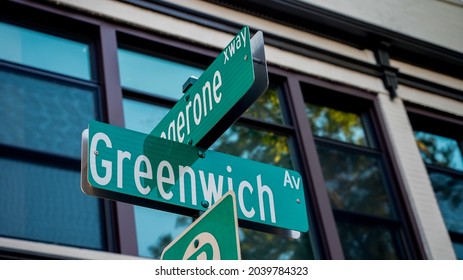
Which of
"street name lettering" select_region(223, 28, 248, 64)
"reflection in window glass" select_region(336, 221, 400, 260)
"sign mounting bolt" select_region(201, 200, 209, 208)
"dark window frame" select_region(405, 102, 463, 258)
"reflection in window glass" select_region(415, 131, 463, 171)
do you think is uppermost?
"dark window frame" select_region(405, 102, 463, 258)

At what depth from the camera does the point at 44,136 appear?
725 centimetres

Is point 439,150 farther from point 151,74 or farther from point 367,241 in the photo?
point 151,74

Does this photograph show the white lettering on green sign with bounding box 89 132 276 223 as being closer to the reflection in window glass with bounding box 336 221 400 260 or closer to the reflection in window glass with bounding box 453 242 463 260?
the reflection in window glass with bounding box 336 221 400 260

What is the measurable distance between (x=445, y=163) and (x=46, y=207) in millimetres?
5893

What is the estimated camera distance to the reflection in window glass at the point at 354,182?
9.19m

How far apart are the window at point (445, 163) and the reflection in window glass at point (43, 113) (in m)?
4.76

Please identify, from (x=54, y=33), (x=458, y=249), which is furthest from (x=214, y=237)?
(x=458, y=249)

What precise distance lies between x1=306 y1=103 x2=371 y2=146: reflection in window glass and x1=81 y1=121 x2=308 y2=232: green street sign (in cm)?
561

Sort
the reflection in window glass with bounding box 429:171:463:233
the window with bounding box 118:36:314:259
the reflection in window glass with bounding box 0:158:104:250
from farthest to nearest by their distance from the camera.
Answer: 1. the reflection in window glass with bounding box 429:171:463:233
2. the window with bounding box 118:36:314:259
3. the reflection in window glass with bounding box 0:158:104:250

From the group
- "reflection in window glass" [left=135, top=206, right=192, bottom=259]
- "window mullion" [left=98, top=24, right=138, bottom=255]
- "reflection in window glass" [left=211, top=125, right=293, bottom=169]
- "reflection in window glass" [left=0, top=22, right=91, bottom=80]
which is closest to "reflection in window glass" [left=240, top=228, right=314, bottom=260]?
"reflection in window glass" [left=135, top=206, right=192, bottom=259]

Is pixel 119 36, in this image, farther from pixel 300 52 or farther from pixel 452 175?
pixel 452 175

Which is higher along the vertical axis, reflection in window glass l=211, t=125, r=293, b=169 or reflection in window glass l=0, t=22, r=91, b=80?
reflection in window glass l=0, t=22, r=91, b=80

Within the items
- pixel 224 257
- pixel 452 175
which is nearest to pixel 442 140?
pixel 452 175

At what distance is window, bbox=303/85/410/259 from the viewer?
897 cm
